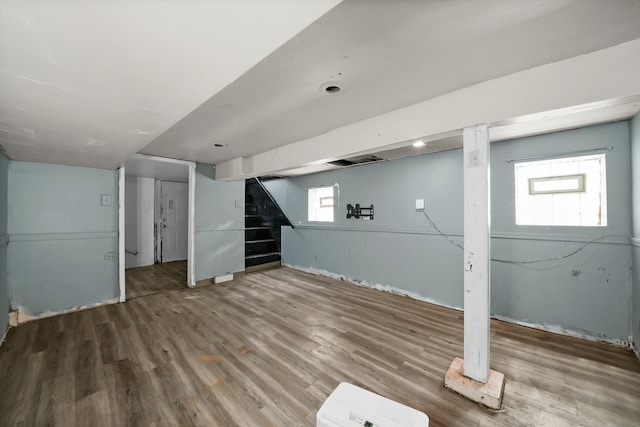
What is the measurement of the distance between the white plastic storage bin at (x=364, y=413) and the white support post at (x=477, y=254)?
0.89 meters

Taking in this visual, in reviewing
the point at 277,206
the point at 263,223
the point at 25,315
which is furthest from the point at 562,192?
the point at 25,315

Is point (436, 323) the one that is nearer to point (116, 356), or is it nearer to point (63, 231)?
point (116, 356)

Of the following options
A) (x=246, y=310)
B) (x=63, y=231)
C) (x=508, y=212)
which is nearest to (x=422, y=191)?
(x=508, y=212)

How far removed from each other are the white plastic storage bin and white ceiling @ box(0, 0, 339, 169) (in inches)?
60.7

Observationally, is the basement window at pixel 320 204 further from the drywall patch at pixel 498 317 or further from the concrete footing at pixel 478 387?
the concrete footing at pixel 478 387

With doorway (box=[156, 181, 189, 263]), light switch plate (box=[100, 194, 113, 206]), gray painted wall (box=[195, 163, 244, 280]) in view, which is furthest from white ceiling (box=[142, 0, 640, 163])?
doorway (box=[156, 181, 189, 263])

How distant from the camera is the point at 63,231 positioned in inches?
119

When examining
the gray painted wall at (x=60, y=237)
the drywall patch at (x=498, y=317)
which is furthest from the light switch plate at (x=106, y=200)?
the drywall patch at (x=498, y=317)

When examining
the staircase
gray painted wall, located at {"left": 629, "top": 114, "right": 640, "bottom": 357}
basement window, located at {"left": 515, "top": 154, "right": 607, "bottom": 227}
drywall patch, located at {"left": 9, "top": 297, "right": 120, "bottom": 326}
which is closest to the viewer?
gray painted wall, located at {"left": 629, "top": 114, "right": 640, "bottom": 357}

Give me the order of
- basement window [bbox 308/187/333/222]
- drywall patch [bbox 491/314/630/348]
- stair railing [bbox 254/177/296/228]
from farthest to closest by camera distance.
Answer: stair railing [bbox 254/177/296/228] < basement window [bbox 308/187/333/222] < drywall patch [bbox 491/314/630/348]

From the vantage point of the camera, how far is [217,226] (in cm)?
445

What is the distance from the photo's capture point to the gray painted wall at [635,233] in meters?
2.09

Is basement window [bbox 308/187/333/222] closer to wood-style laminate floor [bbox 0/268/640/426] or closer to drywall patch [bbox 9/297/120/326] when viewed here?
wood-style laminate floor [bbox 0/268/640/426]

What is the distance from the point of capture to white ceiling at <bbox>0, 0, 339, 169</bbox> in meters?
0.76
